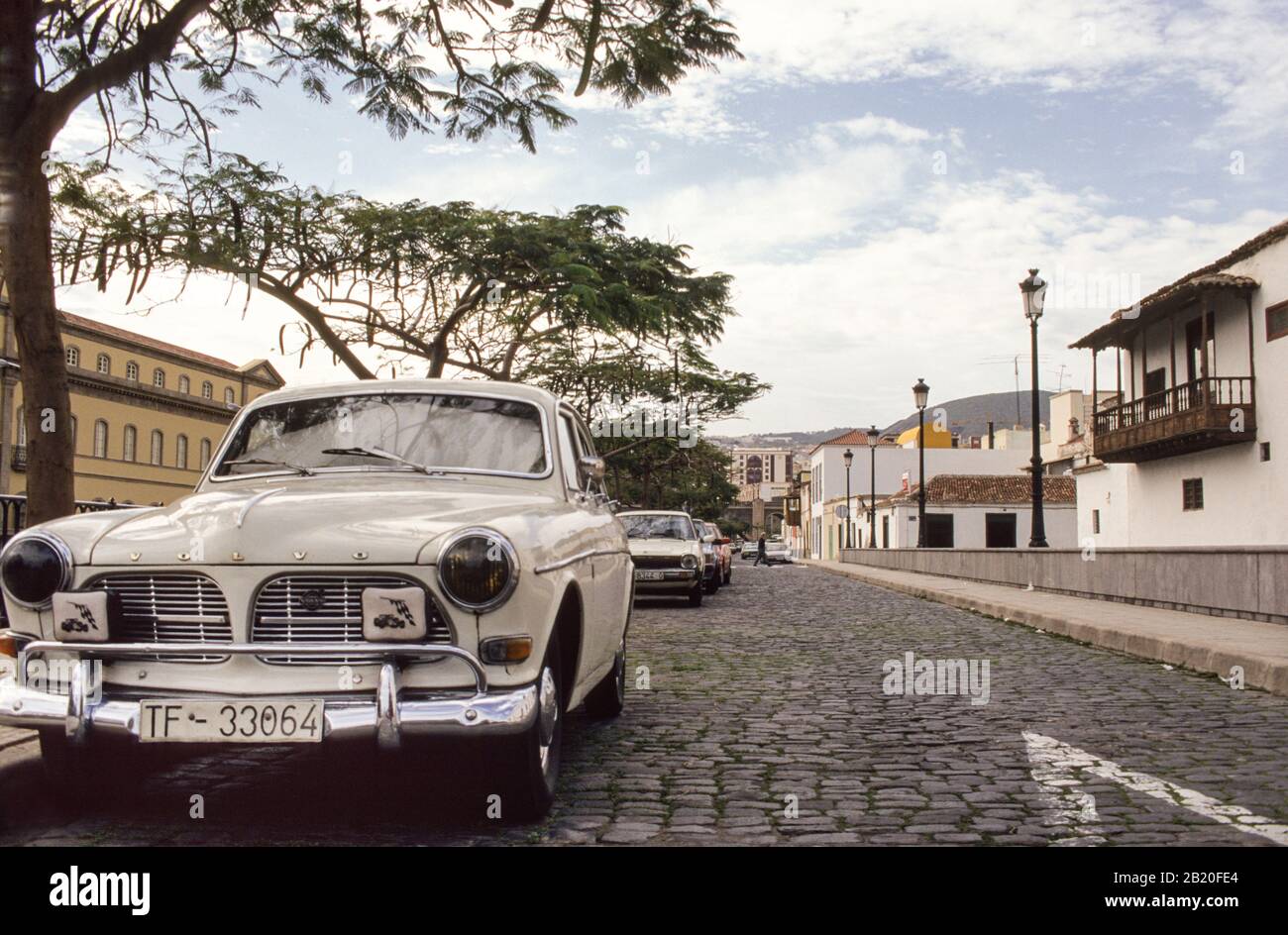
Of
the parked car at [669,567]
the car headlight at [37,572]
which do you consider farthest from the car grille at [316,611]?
the parked car at [669,567]

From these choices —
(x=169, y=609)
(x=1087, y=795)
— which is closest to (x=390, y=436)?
(x=169, y=609)

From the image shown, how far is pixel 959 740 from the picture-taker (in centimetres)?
595

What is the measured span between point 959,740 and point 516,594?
10.1ft

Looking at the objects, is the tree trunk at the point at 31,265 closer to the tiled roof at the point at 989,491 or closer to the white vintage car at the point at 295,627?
the white vintage car at the point at 295,627

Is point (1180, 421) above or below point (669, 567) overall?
above

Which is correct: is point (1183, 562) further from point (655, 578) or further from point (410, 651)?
point (410, 651)

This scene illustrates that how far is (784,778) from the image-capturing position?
198 inches

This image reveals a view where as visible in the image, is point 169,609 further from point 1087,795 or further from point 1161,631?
point 1161,631

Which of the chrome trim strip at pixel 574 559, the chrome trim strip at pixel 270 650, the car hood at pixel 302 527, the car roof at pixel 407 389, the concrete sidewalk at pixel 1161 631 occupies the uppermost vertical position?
the car roof at pixel 407 389

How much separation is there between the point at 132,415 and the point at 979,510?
1678 inches

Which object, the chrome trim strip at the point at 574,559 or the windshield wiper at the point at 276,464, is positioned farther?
the windshield wiper at the point at 276,464

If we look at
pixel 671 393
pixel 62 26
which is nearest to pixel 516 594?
pixel 62 26

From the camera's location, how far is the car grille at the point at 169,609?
12.9ft

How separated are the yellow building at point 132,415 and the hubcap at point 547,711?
46.8 m
